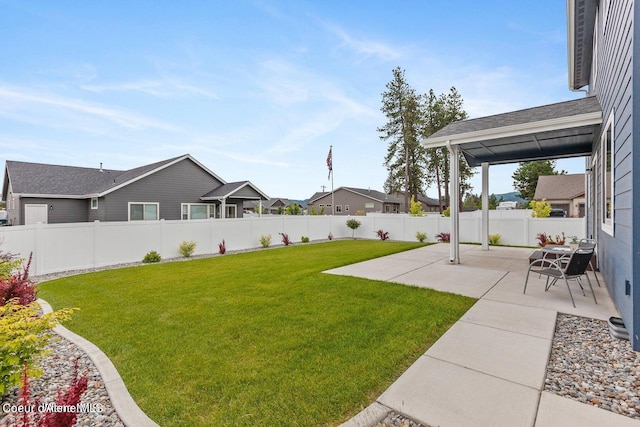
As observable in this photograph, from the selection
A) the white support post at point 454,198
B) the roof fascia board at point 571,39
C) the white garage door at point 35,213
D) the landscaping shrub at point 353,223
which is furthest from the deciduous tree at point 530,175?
the white garage door at point 35,213

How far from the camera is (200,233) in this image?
36.4 ft

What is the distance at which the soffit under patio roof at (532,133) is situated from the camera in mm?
5950

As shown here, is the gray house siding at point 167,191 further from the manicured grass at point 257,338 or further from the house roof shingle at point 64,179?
the manicured grass at point 257,338

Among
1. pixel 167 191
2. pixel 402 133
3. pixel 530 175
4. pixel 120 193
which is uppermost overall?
pixel 402 133

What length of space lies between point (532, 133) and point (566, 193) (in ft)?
95.6

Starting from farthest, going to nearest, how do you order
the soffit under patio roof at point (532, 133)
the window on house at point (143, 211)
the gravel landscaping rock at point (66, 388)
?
the window on house at point (143, 211)
the soffit under patio roof at point (532, 133)
the gravel landscaping rock at point (66, 388)

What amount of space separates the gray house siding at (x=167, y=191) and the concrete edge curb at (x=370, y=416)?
15865mm

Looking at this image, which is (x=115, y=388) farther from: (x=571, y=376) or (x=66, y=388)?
(x=571, y=376)

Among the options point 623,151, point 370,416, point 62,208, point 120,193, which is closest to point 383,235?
point 623,151

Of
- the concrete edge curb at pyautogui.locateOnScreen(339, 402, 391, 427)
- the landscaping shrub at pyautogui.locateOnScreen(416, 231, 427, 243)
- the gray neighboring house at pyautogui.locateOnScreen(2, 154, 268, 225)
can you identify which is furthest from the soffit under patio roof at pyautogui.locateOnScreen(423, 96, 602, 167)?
the gray neighboring house at pyautogui.locateOnScreen(2, 154, 268, 225)

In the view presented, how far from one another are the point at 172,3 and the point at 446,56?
10334 millimetres

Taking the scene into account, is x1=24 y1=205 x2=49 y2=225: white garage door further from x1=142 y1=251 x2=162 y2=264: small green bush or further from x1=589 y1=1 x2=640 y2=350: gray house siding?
x1=589 y1=1 x2=640 y2=350: gray house siding

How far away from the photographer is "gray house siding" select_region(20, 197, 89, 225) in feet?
46.3

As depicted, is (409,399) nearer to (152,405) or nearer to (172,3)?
(152,405)
